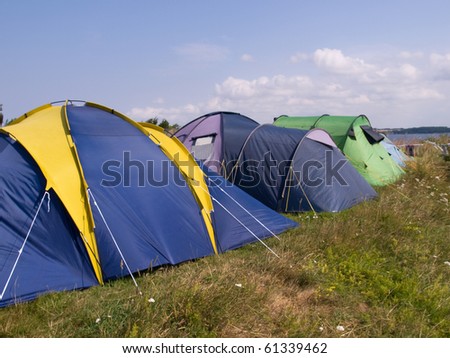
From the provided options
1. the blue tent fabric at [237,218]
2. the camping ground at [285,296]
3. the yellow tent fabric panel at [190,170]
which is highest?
the yellow tent fabric panel at [190,170]

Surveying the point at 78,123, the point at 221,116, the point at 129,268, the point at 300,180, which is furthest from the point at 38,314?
the point at 221,116

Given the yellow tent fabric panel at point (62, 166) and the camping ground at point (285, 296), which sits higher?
the yellow tent fabric panel at point (62, 166)

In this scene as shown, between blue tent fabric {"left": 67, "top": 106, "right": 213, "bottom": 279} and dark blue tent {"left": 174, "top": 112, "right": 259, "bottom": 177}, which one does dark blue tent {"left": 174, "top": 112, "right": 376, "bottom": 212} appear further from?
blue tent fabric {"left": 67, "top": 106, "right": 213, "bottom": 279}

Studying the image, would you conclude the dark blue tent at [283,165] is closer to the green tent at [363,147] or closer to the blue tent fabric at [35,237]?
the green tent at [363,147]

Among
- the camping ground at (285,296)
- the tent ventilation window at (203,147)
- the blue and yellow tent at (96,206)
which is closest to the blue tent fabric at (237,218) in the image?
the blue and yellow tent at (96,206)

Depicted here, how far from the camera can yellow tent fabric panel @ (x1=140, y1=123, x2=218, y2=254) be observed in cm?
532

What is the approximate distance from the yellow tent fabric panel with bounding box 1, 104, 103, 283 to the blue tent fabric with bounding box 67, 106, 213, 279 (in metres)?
0.08

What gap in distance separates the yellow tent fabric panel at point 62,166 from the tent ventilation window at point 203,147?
3.81 metres

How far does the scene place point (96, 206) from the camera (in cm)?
446

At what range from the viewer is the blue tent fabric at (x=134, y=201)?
4.50m

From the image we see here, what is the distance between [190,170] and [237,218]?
2.97 ft

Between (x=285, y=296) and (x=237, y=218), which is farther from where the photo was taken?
(x=237, y=218)

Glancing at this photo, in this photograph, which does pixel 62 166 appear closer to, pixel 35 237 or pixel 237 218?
pixel 35 237

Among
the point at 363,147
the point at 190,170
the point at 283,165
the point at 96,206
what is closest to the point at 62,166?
the point at 96,206
